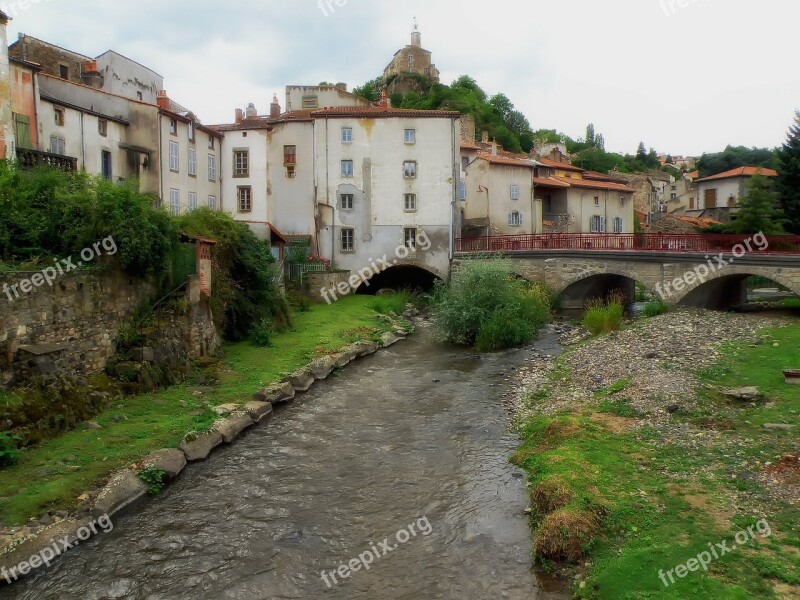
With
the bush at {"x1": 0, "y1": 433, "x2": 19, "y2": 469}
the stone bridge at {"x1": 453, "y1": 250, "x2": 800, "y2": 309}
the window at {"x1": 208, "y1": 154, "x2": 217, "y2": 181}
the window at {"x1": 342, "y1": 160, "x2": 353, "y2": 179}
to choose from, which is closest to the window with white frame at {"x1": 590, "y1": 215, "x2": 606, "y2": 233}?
the stone bridge at {"x1": 453, "y1": 250, "x2": 800, "y2": 309}

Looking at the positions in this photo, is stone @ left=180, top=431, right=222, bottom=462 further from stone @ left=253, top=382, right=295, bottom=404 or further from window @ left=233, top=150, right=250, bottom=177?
window @ left=233, top=150, right=250, bottom=177

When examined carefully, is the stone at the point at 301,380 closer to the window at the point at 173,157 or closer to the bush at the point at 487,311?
the bush at the point at 487,311

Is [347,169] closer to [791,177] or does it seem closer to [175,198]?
[175,198]

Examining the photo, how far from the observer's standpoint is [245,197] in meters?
41.0

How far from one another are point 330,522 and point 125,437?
16.9 ft

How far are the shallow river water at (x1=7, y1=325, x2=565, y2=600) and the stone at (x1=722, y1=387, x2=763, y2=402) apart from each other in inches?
208

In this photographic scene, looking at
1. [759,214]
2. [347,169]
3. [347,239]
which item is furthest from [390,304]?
[759,214]

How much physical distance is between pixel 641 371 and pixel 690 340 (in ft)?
16.2

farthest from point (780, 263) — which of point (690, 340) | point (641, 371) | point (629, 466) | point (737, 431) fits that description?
point (629, 466)

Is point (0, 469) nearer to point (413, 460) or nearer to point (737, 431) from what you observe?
point (413, 460)

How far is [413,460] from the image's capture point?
12.9 meters

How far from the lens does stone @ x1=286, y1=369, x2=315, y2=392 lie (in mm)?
18205

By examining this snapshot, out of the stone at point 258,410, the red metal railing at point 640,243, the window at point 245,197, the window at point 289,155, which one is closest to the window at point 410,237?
the red metal railing at point 640,243

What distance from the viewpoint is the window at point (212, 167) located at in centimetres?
3916
